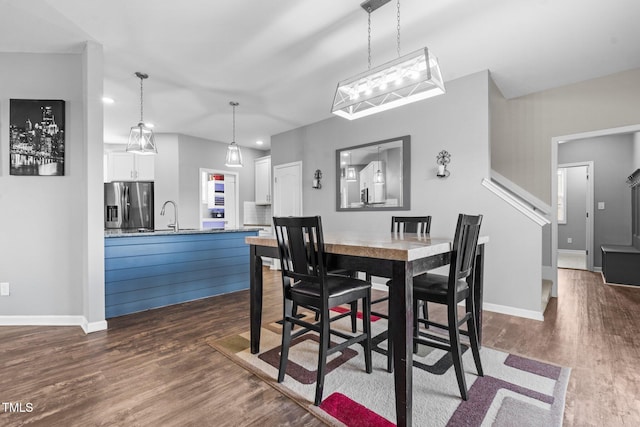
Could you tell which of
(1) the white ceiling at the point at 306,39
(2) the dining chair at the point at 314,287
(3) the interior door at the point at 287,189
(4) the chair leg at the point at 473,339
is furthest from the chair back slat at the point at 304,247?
(3) the interior door at the point at 287,189

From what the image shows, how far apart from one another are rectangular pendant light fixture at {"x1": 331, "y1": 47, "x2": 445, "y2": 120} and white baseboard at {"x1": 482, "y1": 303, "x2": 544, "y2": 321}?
238cm

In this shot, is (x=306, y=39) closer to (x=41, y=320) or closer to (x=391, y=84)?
(x=391, y=84)

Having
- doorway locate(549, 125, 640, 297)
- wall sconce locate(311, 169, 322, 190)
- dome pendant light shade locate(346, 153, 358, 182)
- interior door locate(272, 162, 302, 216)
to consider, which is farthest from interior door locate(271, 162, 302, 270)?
doorway locate(549, 125, 640, 297)

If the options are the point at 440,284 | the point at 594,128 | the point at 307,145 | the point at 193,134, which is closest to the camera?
the point at 440,284

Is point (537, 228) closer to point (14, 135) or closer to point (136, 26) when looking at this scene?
point (136, 26)

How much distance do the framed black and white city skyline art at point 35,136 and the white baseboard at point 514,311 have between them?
177 inches

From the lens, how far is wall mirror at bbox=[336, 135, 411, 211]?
3.92 meters

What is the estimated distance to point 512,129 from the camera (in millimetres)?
4074

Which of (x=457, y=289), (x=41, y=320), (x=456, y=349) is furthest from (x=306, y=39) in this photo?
(x=41, y=320)

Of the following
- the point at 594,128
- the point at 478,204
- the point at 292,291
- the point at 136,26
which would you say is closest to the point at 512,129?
the point at 594,128

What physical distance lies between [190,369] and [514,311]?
3024mm

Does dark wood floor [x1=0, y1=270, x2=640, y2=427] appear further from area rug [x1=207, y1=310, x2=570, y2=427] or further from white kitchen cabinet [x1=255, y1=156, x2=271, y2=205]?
white kitchen cabinet [x1=255, y1=156, x2=271, y2=205]

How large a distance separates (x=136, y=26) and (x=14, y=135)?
5.30 feet

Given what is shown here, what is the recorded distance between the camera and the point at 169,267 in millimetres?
3486
